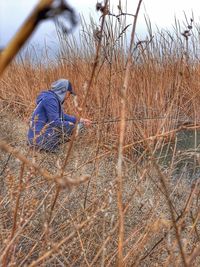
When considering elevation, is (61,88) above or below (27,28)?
below

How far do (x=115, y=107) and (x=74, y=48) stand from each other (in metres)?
1.34

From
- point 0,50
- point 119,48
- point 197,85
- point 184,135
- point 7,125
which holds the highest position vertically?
point 0,50

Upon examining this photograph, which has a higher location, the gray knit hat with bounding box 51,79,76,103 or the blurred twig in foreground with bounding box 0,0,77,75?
the blurred twig in foreground with bounding box 0,0,77,75

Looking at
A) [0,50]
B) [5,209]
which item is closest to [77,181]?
[0,50]

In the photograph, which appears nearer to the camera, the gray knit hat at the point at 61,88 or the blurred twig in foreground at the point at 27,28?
the blurred twig in foreground at the point at 27,28

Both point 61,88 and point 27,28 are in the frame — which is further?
point 61,88

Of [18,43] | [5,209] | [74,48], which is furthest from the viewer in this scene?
[74,48]

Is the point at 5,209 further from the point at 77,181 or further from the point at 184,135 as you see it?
the point at 184,135

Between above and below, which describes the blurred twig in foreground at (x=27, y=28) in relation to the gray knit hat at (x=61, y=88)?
above

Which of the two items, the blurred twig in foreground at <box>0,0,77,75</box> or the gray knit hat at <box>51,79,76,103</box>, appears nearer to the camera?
the blurred twig in foreground at <box>0,0,77,75</box>

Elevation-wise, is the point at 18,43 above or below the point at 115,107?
above

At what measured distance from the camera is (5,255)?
2.09ft

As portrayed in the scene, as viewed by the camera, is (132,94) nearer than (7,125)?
No

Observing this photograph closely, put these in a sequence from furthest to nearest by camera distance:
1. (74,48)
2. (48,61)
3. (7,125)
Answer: (48,61), (74,48), (7,125)
